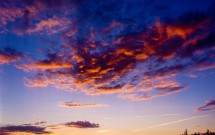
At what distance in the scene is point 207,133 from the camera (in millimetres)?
123125

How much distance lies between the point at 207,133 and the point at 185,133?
38.3 ft

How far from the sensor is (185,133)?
13088cm
